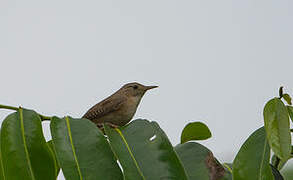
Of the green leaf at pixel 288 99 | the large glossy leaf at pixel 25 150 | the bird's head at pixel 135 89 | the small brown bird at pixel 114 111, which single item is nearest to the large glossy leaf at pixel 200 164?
the green leaf at pixel 288 99

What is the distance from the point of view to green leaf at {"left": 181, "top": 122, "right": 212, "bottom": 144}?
9.40ft

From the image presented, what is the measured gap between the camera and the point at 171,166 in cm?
197

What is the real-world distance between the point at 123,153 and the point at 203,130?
2.93 feet

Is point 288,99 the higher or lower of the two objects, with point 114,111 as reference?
higher

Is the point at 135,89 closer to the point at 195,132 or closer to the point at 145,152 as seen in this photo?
the point at 195,132

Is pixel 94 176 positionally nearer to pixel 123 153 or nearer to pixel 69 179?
pixel 69 179

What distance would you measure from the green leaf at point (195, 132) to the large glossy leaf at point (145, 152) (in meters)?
0.57

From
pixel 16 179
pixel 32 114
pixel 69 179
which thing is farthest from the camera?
pixel 32 114

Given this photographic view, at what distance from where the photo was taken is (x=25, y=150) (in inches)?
83.3

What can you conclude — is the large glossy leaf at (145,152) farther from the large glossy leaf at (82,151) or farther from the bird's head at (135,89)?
the bird's head at (135,89)

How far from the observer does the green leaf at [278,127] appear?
195 centimetres

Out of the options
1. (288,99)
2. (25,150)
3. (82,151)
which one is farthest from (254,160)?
(25,150)

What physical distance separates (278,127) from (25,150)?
116 cm

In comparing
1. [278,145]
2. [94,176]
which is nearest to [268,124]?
[278,145]
